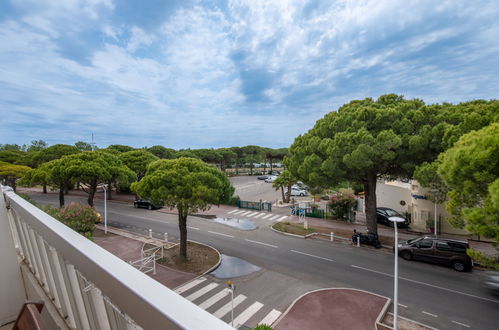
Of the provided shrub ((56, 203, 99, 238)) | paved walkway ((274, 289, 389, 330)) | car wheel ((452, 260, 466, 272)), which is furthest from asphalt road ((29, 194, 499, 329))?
shrub ((56, 203, 99, 238))

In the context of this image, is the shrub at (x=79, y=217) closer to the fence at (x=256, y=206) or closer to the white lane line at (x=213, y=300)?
the white lane line at (x=213, y=300)

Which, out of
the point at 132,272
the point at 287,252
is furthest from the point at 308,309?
the point at 132,272

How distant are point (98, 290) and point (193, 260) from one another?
472 inches

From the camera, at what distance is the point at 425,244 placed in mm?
12516

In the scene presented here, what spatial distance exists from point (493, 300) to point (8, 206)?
1438cm

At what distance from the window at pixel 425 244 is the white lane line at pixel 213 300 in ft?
32.6

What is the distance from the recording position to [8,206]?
336cm

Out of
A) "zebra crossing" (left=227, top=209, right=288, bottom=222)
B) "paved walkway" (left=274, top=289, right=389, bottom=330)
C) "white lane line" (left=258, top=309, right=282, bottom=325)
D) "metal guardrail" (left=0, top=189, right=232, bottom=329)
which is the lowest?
"paved walkway" (left=274, top=289, right=389, bottom=330)

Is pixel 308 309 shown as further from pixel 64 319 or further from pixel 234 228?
pixel 234 228

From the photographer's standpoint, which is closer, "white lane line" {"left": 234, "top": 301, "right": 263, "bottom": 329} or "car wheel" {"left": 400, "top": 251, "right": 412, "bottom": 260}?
"white lane line" {"left": 234, "top": 301, "right": 263, "bottom": 329}

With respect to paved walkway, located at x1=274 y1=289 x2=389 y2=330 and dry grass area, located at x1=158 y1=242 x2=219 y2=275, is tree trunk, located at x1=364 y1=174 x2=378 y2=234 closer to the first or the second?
paved walkway, located at x1=274 y1=289 x2=389 y2=330

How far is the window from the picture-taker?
488 inches

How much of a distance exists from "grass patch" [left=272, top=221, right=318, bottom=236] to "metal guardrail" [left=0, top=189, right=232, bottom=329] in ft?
53.0

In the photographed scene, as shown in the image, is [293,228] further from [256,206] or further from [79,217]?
[79,217]
